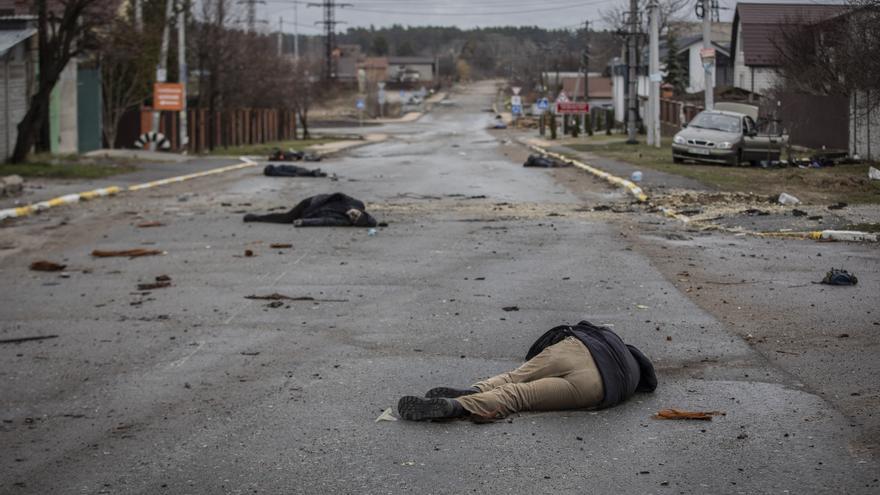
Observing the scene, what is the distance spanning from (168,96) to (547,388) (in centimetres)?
3652

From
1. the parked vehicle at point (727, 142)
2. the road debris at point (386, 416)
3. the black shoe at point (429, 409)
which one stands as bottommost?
the road debris at point (386, 416)

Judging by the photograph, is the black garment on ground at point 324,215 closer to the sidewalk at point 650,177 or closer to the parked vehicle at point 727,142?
the sidewalk at point 650,177

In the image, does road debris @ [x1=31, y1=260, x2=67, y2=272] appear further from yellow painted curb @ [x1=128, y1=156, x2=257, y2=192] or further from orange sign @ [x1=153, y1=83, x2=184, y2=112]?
orange sign @ [x1=153, y1=83, x2=184, y2=112]

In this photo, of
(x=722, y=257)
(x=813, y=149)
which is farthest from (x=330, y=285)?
(x=813, y=149)

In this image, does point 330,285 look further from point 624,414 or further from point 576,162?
point 576,162

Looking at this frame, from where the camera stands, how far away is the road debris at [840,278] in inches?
445

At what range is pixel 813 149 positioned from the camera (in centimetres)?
3806

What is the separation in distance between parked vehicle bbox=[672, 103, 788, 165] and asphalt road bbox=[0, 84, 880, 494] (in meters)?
15.6

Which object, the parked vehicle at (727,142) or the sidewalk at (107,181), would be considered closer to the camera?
the sidewalk at (107,181)

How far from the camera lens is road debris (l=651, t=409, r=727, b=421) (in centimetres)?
664

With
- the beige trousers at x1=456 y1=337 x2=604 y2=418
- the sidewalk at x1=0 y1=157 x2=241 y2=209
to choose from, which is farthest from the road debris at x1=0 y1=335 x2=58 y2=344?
the sidewalk at x1=0 y1=157 x2=241 y2=209

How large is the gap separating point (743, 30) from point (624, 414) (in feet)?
189

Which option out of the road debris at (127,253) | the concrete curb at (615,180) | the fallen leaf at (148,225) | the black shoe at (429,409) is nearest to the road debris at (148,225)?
the fallen leaf at (148,225)

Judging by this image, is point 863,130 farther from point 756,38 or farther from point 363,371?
point 756,38
